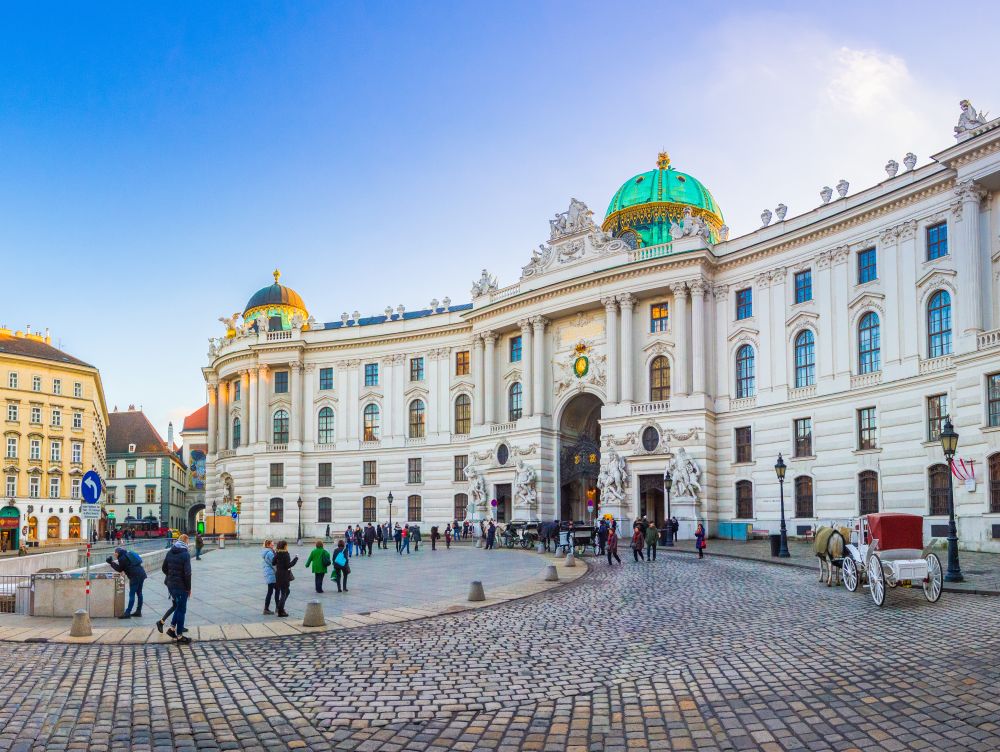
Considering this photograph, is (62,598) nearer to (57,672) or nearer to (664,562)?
(57,672)

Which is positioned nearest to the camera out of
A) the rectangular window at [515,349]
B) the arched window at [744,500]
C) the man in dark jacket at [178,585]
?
the man in dark jacket at [178,585]

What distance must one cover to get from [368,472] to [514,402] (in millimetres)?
14567

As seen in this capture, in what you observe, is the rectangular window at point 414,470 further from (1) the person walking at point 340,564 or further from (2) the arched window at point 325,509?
(1) the person walking at point 340,564

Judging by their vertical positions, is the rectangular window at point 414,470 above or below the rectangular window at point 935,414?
below

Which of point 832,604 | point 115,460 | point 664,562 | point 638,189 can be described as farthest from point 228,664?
point 115,460

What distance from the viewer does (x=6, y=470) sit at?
69625mm

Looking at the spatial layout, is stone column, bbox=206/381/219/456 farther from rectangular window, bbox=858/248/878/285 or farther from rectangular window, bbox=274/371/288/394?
rectangular window, bbox=858/248/878/285

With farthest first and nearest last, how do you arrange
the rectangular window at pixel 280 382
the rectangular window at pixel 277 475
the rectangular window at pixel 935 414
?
the rectangular window at pixel 280 382 → the rectangular window at pixel 277 475 → the rectangular window at pixel 935 414

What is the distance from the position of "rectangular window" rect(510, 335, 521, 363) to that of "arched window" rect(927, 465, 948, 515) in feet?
95.8

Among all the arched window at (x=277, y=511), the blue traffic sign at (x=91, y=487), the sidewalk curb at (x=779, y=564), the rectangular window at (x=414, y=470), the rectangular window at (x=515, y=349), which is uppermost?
the rectangular window at (x=515, y=349)

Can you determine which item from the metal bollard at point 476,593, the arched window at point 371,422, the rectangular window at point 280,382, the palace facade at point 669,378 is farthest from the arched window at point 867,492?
the rectangular window at point 280,382

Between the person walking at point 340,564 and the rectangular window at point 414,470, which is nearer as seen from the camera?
the person walking at point 340,564

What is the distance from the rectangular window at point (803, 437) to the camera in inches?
1738

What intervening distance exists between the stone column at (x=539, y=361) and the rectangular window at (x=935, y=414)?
24.3 meters
